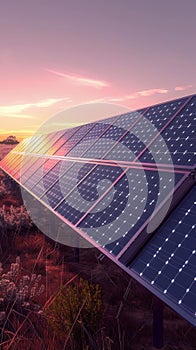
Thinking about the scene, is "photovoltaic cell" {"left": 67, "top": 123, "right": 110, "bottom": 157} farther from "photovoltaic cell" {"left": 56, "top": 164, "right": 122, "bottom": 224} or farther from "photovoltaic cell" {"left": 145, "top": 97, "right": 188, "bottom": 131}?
"photovoltaic cell" {"left": 56, "top": 164, "right": 122, "bottom": 224}

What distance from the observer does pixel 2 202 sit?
18.9m

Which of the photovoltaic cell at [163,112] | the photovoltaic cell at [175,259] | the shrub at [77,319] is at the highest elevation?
the photovoltaic cell at [163,112]

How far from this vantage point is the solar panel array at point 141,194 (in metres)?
4.66

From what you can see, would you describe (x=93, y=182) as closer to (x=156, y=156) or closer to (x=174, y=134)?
(x=156, y=156)

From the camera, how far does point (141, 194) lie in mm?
6711

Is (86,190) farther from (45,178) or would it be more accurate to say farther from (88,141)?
(88,141)

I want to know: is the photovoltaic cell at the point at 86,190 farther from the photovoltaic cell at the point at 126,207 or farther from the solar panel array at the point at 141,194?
the photovoltaic cell at the point at 126,207

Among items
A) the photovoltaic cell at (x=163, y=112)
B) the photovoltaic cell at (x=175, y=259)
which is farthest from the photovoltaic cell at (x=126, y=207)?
the photovoltaic cell at (x=163, y=112)

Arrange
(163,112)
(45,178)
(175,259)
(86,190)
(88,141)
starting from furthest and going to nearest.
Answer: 1. (88,141)
2. (45,178)
3. (163,112)
4. (86,190)
5. (175,259)

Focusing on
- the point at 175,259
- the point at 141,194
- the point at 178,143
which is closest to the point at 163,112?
the point at 178,143

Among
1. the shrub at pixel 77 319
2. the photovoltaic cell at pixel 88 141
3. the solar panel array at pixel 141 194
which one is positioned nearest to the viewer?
the solar panel array at pixel 141 194

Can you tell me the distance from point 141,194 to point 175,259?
2182 millimetres

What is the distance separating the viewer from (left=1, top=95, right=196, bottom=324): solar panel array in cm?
466

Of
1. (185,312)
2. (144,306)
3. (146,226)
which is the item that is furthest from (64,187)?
(185,312)
